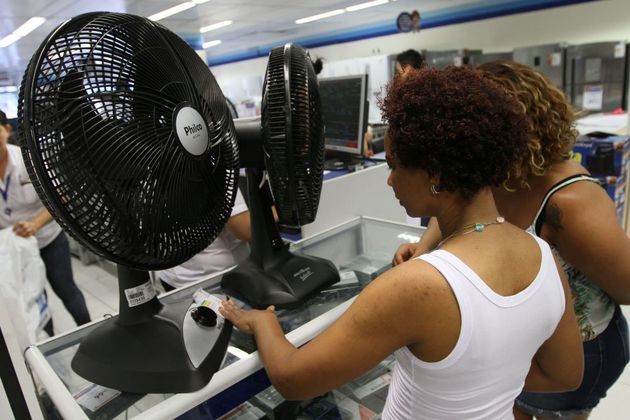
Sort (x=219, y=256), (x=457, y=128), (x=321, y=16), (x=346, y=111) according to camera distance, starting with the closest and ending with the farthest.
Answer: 1. (x=457, y=128)
2. (x=219, y=256)
3. (x=346, y=111)
4. (x=321, y=16)

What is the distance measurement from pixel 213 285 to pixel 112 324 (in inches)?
15.2

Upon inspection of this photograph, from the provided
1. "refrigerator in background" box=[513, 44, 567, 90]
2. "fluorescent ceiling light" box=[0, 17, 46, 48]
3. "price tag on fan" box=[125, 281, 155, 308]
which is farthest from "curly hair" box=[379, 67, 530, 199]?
"fluorescent ceiling light" box=[0, 17, 46, 48]

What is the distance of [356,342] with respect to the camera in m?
0.71

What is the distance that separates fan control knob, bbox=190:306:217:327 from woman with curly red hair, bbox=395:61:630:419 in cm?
59

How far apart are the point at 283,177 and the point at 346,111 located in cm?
134

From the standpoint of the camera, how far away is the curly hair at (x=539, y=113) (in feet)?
3.19

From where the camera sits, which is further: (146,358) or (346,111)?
(346,111)

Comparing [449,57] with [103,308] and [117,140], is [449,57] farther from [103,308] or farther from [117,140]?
[117,140]

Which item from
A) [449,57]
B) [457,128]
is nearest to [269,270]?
[457,128]

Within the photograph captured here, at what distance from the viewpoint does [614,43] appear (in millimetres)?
5488

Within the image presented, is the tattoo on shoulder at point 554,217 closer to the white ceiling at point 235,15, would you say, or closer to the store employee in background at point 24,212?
the store employee in background at point 24,212

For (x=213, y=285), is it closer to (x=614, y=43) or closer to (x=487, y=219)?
(x=487, y=219)

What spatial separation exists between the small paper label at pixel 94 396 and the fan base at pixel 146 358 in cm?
2

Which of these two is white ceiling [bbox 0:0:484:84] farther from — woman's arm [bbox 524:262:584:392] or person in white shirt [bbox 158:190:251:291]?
woman's arm [bbox 524:262:584:392]
